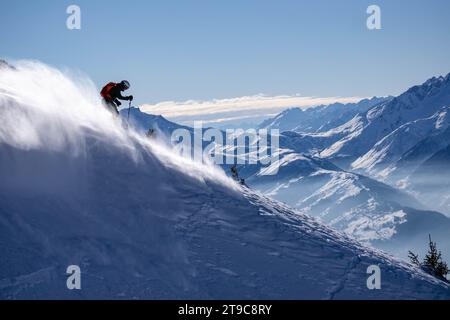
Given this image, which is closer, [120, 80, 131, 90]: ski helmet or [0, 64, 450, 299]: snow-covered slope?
[0, 64, 450, 299]: snow-covered slope

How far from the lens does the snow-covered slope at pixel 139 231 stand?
70.5 feet

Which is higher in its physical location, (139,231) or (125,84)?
(125,84)

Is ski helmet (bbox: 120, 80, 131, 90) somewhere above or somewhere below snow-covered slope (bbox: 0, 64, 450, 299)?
above

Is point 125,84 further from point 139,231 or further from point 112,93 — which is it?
point 139,231

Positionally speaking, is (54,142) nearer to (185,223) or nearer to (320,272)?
(185,223)

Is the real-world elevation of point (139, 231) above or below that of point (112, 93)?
below

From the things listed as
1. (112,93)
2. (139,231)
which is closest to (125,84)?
(112,93)

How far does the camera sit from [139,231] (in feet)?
80.2

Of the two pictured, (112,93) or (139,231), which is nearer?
(139,231)

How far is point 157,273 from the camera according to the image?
22.2m

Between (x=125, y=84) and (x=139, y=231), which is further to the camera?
(x=125, y=84)

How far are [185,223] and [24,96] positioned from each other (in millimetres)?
13080

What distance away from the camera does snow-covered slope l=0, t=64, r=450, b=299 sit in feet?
70.5
